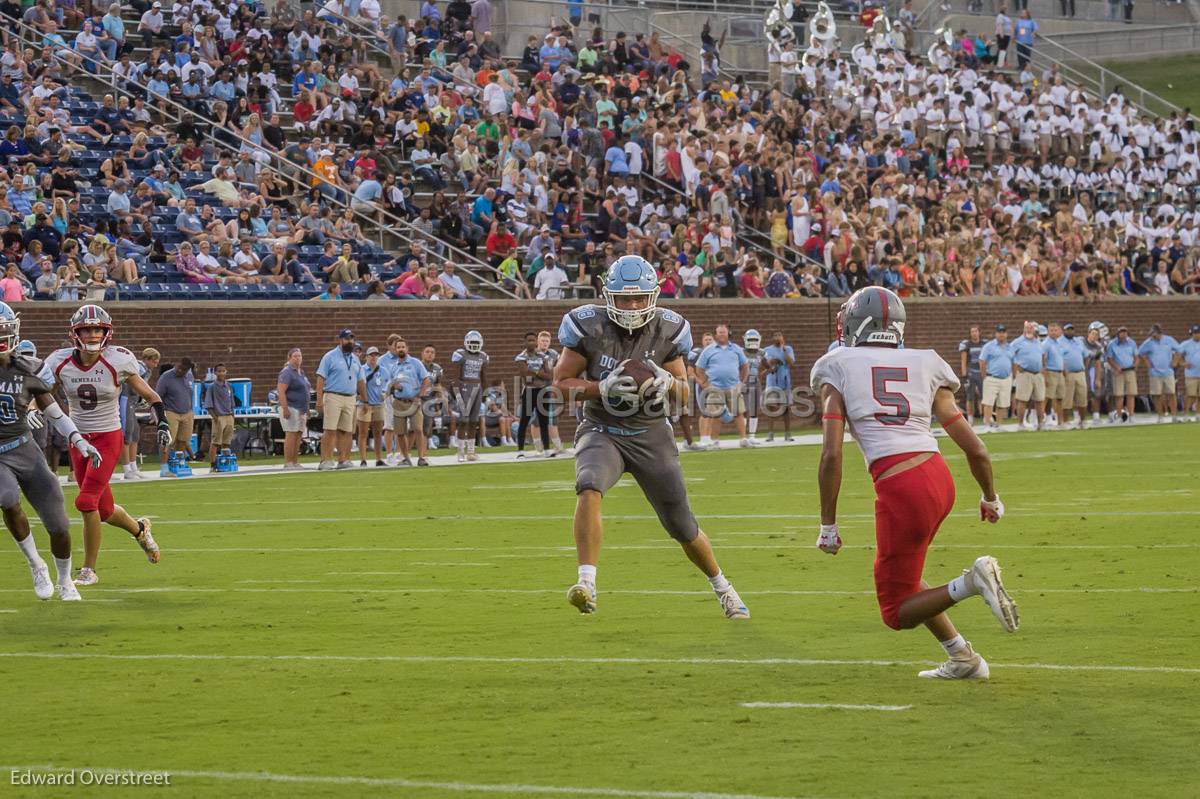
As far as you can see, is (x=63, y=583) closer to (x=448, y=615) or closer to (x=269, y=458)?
(x=448, y=615)

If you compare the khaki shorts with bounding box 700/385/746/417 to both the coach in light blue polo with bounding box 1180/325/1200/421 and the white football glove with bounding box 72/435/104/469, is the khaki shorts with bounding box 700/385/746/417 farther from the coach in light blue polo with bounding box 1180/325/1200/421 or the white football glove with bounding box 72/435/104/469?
the white football glove with bounding box 72/435/104/469

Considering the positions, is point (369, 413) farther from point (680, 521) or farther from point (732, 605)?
point (680, 521)

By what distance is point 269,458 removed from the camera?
86.1 feet

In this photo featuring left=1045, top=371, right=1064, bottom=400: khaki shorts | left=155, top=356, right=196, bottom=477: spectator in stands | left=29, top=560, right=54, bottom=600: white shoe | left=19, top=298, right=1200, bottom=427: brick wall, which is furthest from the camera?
left=1045, top=371, right=1064, bottom=400: khaki shorts

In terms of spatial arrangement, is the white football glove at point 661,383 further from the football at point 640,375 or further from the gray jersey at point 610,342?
Result: the gray jersey at point 610,342

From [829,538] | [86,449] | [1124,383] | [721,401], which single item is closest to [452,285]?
[721,401]

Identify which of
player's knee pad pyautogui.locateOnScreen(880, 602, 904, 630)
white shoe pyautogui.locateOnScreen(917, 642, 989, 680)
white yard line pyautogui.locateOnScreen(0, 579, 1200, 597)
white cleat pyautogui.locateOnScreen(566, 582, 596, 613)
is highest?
player's knee pad pyautogui.locateOnScreen(880, 602, 904, 630)

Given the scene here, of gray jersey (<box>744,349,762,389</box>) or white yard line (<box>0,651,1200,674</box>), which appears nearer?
white yard line (<box>0,651,1200,674</box>)

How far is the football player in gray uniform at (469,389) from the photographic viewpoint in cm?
2469

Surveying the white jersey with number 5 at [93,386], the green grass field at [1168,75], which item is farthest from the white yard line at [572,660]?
the green grass field at [1168,75]

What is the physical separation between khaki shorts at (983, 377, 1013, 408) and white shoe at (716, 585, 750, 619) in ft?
67.7

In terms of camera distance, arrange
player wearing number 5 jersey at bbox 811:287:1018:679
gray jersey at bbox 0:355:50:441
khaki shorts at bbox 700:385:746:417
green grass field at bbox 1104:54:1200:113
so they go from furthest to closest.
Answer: green grass field at bbox 1104:54:1200:113 → khaki shorts at bbox 700:385:746:417 → gray jersey at bbox 0:355:50:441 → player wearing number 5 jersey at bbox 811:287:1018:679

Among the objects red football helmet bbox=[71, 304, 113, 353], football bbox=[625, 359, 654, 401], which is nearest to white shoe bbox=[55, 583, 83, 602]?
red football helmet bbox=[71, 304, 113, 353]

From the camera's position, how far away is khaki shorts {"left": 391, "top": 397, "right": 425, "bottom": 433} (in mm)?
24500
